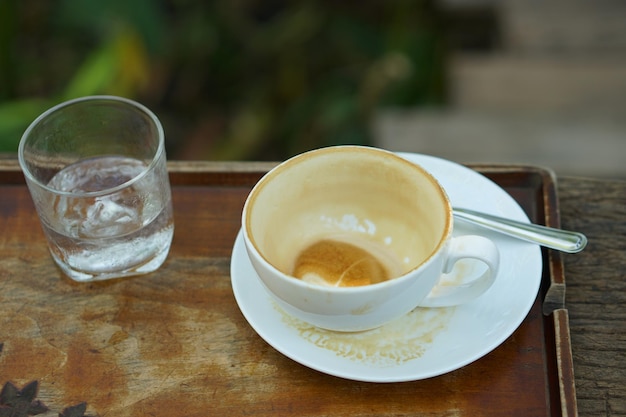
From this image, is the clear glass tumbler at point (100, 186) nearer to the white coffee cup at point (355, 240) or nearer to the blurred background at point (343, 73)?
the white coffee cup at point (355, 240)

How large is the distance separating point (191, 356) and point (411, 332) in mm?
211

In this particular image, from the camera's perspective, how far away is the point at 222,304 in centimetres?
79

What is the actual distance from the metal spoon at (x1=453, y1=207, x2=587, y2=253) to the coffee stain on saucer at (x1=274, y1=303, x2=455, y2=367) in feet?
0.37

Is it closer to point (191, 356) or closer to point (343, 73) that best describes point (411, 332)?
point (191, 356)

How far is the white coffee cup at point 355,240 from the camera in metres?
0.66

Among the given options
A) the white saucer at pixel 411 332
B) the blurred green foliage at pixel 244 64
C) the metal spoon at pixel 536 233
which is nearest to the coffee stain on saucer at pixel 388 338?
the white saucer at pixel 411 332

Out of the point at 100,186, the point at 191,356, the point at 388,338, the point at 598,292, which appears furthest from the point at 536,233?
the point at 100,186

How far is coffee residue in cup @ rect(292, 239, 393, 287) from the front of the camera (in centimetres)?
77

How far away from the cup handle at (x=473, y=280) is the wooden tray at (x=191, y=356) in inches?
2.6

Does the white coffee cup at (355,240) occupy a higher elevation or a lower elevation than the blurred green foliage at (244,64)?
higher

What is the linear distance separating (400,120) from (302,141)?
300mm

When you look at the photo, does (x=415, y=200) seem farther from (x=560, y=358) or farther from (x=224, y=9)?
(x=224, y=9)

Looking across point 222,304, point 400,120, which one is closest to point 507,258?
point 222,304

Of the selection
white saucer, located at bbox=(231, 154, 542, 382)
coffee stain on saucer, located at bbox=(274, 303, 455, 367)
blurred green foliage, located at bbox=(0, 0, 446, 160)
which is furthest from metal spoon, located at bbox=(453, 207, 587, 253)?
blurred green foliage, located at bbox=(0, 0, 446, 160)
